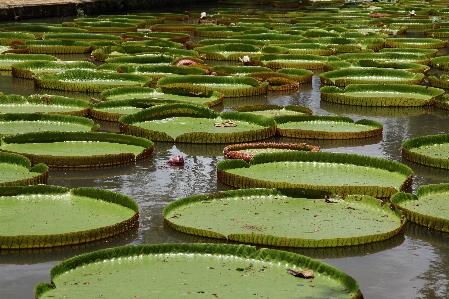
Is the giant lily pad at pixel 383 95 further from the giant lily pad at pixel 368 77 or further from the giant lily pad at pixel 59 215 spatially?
the giant lily pad at pixel 59 215

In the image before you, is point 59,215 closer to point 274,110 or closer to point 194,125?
point 194,125

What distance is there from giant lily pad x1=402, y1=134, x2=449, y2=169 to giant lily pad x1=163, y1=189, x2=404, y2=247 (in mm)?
1746

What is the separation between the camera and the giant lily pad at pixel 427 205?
6020mm

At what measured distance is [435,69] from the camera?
48.1 feet

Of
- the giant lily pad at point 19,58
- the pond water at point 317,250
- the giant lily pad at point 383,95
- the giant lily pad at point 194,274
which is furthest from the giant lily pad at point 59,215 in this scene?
the giant lily pad at point 19,58

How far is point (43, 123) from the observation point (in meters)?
8.91

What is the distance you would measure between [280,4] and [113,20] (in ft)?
34.4

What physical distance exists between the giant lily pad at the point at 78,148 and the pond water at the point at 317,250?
0.30 feet

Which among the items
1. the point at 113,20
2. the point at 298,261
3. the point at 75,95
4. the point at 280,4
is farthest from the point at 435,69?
the point at 280,4

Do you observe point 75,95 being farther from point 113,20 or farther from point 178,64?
point 113,20

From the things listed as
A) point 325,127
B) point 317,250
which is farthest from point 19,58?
point 317,250

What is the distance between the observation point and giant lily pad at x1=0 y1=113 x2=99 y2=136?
342 inches

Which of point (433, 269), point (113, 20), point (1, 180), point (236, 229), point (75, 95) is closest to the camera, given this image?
point (433, 269)

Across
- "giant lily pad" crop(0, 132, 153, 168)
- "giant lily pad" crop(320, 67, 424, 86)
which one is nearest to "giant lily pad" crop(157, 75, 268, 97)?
"giant lily pad" crop(320, 67, 424, 86)
